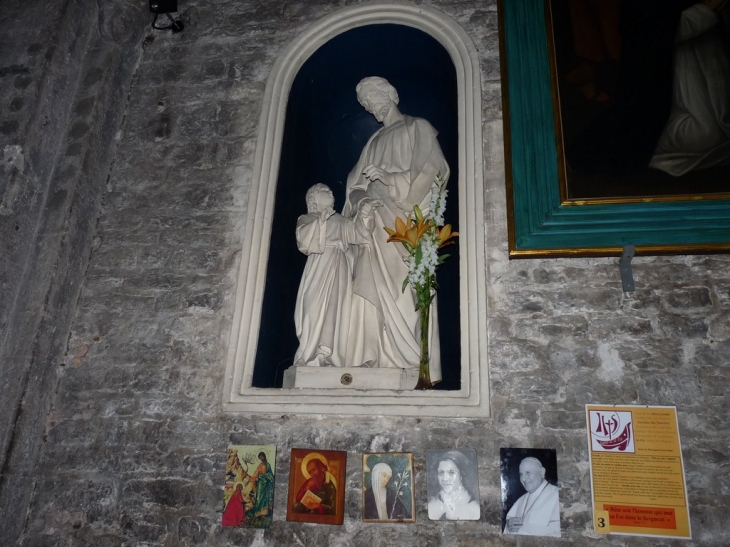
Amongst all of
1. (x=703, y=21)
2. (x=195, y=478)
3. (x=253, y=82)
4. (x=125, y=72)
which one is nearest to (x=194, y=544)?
(x=195, y=478)

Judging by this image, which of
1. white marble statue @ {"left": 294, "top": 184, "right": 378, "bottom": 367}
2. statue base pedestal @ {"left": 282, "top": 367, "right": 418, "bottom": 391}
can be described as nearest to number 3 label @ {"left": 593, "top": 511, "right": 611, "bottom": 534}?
statue base pedestal @ {"left": 282, "top": 367, "right": 418, "bottom": 391}

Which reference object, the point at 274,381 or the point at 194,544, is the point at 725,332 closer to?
the point at 274,381

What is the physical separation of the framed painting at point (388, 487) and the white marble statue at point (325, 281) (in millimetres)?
672

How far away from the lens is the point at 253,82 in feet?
14.9

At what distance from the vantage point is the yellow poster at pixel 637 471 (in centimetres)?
287

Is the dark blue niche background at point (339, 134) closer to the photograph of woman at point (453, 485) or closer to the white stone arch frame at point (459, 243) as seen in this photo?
the white stone arch frame at point (459, 243)

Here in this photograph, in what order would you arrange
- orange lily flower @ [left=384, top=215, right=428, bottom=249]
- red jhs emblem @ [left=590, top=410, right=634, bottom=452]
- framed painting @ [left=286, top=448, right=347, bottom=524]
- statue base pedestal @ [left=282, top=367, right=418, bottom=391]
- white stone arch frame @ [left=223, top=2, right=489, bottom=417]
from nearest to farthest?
red jhs emblem @ [left=590, top=410, right=634, bottom=452] < framed painting @ [left=286, top=448, right=347, bottom=524] < white stone arch frame @ [left=223, top=2, right=489, bottom=417] < statue base pedestal @ [left=282, top=367, right=418, bottom=391] < orange lily flower @ [left=384, top=215, right=428, bottom=249]

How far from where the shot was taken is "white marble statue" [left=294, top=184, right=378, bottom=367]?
3.69 meters

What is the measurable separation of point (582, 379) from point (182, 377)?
86.6 inches

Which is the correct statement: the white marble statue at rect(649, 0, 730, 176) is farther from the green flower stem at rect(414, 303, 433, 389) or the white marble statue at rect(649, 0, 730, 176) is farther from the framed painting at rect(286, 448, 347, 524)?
the framed painting at rect(286, 448, 347, 524)

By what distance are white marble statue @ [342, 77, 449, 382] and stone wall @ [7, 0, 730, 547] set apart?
0.40 meters

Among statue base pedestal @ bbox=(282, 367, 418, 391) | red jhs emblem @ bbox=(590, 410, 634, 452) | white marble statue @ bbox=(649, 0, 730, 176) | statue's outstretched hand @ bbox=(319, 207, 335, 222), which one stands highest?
white marble statue @ bbox=(649, 0, 730, 176)

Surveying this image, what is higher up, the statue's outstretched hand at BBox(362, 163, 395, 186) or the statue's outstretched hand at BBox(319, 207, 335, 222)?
the statue's outstretched hand at BBox(362, 163, 395, 186)

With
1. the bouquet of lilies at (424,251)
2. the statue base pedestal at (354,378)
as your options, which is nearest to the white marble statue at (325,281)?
the statue base pedestal at (354,378)
